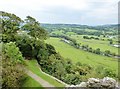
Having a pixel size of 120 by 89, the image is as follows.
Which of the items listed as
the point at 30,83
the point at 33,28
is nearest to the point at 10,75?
the point at 30,83

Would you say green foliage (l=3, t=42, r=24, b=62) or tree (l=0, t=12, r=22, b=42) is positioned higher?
tree (l=0, t=12, r=22, b=42)

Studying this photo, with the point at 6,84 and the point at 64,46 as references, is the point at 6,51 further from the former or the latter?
the point at 64,46

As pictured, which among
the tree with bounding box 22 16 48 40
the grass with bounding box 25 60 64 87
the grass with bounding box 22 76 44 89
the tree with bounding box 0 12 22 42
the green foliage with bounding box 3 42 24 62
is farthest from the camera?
the tree with bounding box 22 16 48 40

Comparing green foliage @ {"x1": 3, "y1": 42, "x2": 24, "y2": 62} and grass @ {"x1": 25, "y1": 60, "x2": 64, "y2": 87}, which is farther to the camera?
green foliage @ {"x1": 3, "y1": 42, "x2": 24, "y2": 62}

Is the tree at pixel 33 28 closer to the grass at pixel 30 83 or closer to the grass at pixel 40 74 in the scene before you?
the grass at pixel 40 74

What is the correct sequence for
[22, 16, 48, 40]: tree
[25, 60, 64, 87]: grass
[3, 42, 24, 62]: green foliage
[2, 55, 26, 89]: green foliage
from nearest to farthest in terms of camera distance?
[2, 55, 26, 89]: green foliage
[25, 60, 64, 87]: grass
[3, 42, 24, 62]: green foliage
[22, 16, 48, 40]: tree

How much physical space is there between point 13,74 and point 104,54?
5016cm

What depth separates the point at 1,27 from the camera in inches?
1014

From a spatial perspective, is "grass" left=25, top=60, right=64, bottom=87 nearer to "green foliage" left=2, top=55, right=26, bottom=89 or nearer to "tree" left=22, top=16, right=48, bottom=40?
"green foliage" left=2, top=55, right=26, bottom=89

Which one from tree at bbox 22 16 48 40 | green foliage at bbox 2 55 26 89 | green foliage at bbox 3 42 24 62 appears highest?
tree at bbox 22 16 48 40

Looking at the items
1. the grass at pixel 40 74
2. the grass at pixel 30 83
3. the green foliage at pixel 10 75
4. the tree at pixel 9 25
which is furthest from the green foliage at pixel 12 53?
the tree at pixel 9 25

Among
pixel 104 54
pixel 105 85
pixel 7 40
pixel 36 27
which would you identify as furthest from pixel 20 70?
pixel 104 54

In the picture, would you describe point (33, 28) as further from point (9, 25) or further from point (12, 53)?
point (12, 53)

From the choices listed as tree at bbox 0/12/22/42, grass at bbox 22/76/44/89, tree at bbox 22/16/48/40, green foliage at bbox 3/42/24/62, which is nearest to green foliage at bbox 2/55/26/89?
grass at bbox 22/76/44/89
